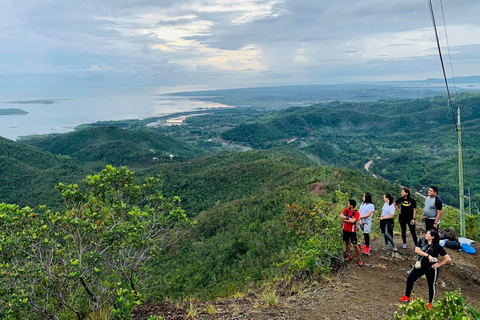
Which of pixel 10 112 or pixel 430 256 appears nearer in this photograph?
pixel 430 256

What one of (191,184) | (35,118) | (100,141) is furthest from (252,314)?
(35,118)

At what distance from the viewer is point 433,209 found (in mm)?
7691

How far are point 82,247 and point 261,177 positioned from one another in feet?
89.1

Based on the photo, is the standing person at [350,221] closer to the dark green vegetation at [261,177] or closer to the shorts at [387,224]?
the dark green vegetation at [261,177]

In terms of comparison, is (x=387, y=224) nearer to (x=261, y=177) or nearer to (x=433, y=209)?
(x=433, y=209)

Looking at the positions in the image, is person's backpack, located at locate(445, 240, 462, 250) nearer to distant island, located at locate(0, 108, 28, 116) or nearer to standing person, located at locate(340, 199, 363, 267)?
standing person, located at locate(340, 199, 363, 267)

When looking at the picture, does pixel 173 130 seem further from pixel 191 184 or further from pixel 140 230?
pixel 140 230

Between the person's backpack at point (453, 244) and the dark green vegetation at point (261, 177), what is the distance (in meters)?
2.26

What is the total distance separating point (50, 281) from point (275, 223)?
13.7 meters

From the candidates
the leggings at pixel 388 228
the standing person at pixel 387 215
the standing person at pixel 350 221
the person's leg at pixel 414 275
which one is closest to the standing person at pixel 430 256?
the person's leg at pixel 414 275

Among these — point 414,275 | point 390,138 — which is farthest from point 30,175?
point 390,138

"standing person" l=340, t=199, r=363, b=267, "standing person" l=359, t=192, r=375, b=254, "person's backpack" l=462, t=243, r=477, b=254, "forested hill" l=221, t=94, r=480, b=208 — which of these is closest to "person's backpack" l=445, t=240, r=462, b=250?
"person's backpack" l=462, t=243, r=477, b=254

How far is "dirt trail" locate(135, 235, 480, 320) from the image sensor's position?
602 cm

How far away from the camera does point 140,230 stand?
20.3ft
